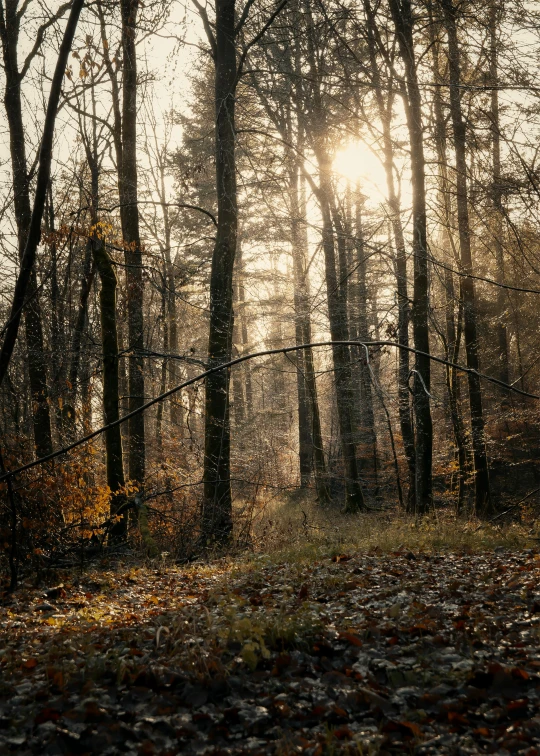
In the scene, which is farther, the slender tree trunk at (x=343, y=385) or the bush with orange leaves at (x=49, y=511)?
the slender tree trunk at (x=343, y=385)

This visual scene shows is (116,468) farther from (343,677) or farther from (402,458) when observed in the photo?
(402,458)

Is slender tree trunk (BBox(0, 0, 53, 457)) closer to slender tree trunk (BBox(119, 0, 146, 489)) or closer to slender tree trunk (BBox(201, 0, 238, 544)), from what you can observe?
slender tree trunk (BBox(119, 0, 146, 489))

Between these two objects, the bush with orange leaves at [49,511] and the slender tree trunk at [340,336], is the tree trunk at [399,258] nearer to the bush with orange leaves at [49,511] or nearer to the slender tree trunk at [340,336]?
the slender tree trunk at [340,336]

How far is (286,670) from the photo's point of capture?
386cm

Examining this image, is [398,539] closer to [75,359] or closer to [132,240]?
[75,359]

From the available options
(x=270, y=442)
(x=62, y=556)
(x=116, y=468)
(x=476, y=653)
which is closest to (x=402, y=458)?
(x=270, y=442)

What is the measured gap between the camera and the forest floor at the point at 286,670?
3113 millimetres

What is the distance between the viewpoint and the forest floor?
3113 mm

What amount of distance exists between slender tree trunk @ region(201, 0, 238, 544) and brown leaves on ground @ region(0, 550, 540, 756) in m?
4.84

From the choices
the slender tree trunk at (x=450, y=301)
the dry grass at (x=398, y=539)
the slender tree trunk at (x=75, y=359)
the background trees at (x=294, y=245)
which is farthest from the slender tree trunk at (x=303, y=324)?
the slender tree trunk at (x=75, y=359)

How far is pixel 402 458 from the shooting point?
2156 centimetres

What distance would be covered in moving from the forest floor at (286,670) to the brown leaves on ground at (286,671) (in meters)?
0.01

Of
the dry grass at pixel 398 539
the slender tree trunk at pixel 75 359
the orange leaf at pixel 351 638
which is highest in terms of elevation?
the slender tree trunk at pixel 75 359

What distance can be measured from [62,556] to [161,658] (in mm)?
4488
